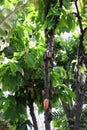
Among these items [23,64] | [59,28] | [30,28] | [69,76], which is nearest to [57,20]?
[59,28]

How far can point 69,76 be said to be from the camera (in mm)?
5074

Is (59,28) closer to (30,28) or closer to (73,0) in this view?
(73,0)

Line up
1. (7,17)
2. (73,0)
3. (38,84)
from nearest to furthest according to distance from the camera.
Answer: (7,17), (73,0), (38,84)

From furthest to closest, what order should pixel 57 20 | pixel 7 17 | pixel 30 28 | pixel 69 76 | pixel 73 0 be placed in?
pixel 69 76 < pixel 30 28 < pixel 73 0 < pixel 57 20 < pixel 7 17

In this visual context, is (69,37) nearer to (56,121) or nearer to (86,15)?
(56,121)

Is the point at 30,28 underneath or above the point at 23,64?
above

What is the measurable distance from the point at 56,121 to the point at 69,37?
1500 mm

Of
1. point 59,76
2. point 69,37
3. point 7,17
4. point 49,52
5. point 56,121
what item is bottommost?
point 7,17

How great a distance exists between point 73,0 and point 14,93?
946 millimetres

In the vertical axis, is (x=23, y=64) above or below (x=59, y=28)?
below

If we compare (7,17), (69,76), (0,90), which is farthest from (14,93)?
(69,76)

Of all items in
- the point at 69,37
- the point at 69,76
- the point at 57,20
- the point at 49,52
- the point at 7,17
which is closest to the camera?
the point at 7,17

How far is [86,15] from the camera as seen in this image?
3.12m

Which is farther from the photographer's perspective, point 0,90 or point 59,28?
point 0,90
